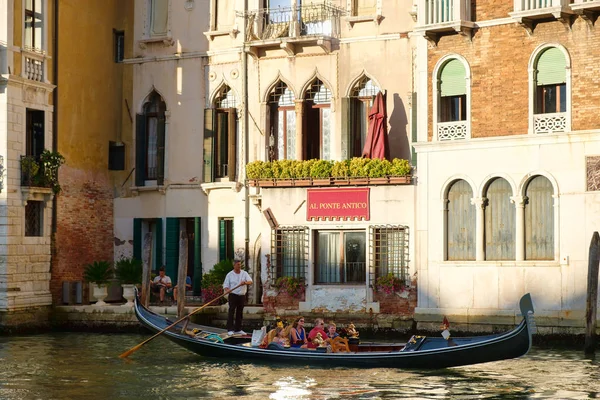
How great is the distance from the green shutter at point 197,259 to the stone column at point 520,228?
781cm

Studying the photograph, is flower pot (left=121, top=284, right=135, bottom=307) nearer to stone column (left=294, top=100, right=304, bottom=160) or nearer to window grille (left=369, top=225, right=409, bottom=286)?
stone column (left=294, top=100, right=304, bottom=160)

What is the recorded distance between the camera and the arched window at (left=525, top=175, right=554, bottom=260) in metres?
22.7

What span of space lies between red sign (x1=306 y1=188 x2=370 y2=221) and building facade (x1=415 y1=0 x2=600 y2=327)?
1.27 meters

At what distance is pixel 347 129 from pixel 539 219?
510 cm

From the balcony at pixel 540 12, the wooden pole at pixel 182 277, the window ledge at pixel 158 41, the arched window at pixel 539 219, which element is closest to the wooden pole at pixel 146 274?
the wooden pole at pixel 182 277

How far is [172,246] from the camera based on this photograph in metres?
28.2

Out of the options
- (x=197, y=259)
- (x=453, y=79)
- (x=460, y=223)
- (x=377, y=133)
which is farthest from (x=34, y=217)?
(x=453, y=79)

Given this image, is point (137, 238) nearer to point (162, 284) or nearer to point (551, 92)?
point (162, 284)

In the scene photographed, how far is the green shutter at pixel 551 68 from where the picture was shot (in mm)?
22594

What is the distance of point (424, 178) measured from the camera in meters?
24.1

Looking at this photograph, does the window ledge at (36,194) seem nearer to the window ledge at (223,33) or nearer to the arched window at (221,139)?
the arched window at (221,139)

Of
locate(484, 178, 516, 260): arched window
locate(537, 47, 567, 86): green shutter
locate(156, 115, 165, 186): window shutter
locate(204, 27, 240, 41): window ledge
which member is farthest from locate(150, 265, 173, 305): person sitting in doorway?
locate(537, 47, 567, 86): green shutter

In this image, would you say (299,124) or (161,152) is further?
(161,152)

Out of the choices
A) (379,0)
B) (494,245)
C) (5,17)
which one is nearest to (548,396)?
(494,245)
